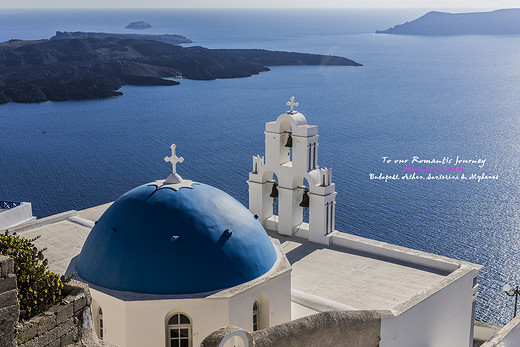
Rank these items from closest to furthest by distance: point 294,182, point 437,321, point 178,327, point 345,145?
point 178,327
point 437,321
point 294,182
point 345,145

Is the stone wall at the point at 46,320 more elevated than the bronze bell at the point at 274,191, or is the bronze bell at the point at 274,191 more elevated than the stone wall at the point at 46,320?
the stone wall at the point at 46,320

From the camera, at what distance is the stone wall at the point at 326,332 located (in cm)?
960

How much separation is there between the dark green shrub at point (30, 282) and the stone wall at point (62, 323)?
8 centimetres

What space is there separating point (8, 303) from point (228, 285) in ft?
17.9

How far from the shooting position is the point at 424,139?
52.9 metres

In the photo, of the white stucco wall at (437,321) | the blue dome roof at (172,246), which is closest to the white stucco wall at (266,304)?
the blue dome roof at (172,246)

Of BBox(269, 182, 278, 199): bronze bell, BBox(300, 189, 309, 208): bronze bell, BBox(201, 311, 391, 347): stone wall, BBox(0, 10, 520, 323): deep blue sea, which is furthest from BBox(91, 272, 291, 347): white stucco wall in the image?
BBox(0, 10, 520, 323): deep blue sea

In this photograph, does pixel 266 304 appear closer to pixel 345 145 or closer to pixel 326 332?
pixel 326 332

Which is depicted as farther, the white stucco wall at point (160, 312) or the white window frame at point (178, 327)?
the white window frame at point (178, 327)

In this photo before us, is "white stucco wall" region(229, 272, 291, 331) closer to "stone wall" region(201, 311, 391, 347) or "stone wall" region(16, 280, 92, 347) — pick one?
"stone wall" region(201, 311, 391, 347)

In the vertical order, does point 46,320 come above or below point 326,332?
above

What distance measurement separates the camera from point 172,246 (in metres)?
10.1

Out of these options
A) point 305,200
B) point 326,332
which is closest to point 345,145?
point 305,200

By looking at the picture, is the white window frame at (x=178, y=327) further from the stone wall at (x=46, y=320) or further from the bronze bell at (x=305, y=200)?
the bronze bell at (x=305, y=200)
